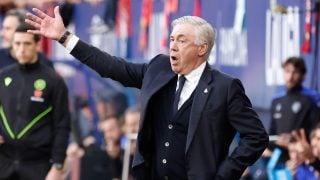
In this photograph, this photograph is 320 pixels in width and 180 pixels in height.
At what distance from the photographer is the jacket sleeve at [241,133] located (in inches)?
318

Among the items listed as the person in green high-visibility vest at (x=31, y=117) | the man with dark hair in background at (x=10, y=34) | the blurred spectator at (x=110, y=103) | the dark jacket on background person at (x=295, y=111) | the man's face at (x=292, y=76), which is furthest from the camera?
the blurred spectator at (x=110, y=103)

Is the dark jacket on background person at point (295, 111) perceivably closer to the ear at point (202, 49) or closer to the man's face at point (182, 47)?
the ear at point (202, 49)

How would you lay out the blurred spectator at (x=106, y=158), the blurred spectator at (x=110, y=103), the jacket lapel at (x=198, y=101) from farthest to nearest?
the blurred spectator at (x=110, y=103)
the blurred spectator at (x=106, y=158)
the jacket lapel at (x=198, y=101)

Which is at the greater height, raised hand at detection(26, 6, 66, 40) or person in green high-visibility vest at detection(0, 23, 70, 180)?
raised hand at detection(26, 6, 66, 40)

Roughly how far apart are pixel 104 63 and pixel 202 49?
0.68m

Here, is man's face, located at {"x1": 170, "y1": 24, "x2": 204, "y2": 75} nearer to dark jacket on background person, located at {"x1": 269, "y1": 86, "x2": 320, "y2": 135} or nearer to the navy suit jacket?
the navy suit jacket

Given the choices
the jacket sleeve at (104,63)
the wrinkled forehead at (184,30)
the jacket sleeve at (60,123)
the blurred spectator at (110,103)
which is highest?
the wrinkled forehead at (184,30)

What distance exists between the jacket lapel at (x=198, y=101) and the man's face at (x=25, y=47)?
3111 millimetres

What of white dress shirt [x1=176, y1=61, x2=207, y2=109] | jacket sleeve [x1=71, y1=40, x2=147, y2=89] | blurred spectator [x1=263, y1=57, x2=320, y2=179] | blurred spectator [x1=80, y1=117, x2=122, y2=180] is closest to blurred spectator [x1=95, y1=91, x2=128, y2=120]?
blurred spectator [x1=80, y1=117, x2=122, y2=180]

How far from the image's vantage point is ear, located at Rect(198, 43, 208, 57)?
8.15 m

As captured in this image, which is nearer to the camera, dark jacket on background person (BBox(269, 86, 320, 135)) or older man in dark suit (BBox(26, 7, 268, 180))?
older man in dark suit (BBox(26, 7, 268, 180))

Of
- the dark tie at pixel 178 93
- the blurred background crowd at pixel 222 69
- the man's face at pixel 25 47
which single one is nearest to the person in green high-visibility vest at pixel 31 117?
the man's face at pixel 25 47

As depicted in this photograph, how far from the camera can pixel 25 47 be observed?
1097 cm

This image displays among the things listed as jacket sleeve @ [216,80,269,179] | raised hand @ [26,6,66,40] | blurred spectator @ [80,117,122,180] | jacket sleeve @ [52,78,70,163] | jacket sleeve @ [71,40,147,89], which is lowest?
blurred spectator @ [80,117,122,180]
